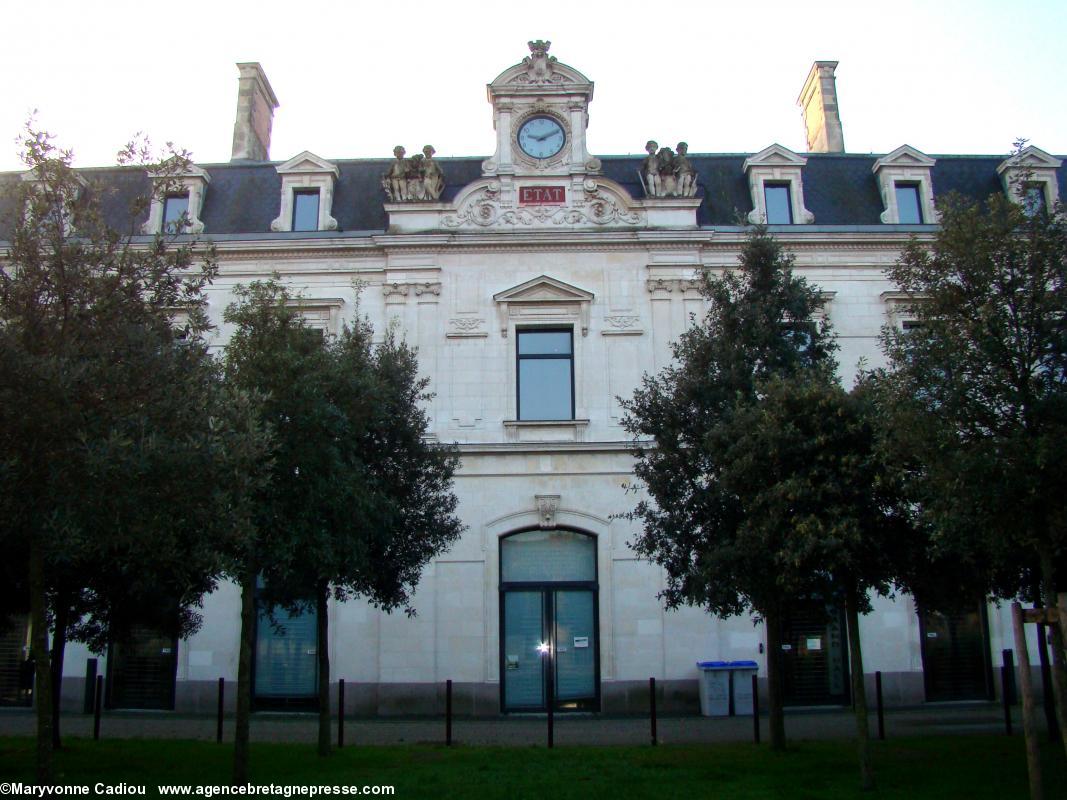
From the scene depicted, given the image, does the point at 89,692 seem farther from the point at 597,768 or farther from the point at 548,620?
the point at 597,768

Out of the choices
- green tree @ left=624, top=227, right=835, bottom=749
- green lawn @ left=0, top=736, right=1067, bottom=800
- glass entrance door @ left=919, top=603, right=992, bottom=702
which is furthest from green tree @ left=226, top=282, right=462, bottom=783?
glass entrance door @ left=919, top=603, right=992, bottom=702

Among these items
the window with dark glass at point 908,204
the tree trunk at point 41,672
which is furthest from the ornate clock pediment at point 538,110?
the tree trunk at point 41,672

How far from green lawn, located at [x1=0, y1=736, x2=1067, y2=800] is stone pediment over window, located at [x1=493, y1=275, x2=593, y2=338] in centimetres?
1082

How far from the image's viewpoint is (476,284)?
23.1m

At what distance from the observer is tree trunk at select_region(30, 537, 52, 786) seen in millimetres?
9117

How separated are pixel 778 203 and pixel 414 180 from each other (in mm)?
9203

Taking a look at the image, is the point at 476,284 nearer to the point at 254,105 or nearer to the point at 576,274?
the point at 576,274

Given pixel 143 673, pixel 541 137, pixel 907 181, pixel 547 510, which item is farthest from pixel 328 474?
pixel 907 181

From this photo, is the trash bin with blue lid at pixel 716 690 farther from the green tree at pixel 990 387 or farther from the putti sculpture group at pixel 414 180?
the putti sculpture group at pixel 414 180

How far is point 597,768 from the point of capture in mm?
12992

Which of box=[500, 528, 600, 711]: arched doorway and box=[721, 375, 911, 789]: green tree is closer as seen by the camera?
box=[721, 375, 911, 789]: green tree

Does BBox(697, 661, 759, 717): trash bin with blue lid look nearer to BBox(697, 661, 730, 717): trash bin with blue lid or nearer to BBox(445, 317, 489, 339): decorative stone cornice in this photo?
BBox(697, 661, 730, 717): trash bin with blue lid

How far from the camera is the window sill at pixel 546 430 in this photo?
22.1m

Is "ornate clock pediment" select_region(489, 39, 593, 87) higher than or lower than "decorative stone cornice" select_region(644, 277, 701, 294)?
higher
